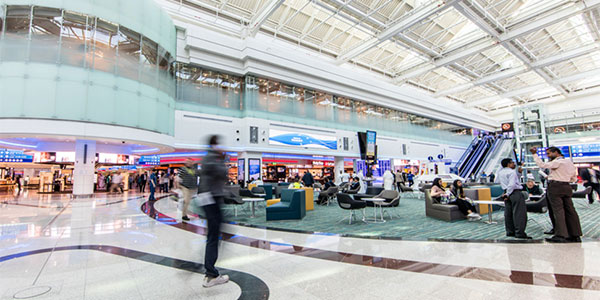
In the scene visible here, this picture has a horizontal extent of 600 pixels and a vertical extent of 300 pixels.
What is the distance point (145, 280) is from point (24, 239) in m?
3.92

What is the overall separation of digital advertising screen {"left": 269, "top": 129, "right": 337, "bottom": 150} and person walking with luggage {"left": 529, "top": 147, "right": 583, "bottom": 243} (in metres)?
14.3

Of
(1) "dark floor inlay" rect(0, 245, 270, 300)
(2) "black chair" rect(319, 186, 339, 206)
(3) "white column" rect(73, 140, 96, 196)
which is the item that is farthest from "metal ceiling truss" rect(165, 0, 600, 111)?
(1) "dark floor inlay" rect(0, 245, 270, 300)

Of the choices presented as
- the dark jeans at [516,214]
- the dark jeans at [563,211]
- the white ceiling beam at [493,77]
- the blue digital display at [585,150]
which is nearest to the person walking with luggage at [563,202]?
the dark jeans at [563,211]

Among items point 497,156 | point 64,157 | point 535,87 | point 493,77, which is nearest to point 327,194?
point 64,157

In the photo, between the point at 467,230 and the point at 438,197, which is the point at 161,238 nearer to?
the point at 467,230

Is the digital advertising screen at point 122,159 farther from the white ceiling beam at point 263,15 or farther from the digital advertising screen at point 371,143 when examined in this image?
the digital advertising screen at point 371,143

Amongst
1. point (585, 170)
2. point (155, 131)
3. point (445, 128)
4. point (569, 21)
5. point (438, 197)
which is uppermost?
point (569, 21)

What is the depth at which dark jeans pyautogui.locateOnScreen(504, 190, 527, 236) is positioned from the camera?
4598mm

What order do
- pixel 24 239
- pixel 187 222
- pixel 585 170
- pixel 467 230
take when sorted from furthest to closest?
pixel 585 170, pixel 187 222, pixel 467 230, pixel 24 239

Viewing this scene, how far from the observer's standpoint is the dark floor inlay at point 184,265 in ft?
8.44

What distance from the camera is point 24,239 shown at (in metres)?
4.91

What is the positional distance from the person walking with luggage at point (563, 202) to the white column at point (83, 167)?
54.6ft

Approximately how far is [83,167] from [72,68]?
16.5ft

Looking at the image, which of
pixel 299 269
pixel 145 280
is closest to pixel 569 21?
pixel 299 269
